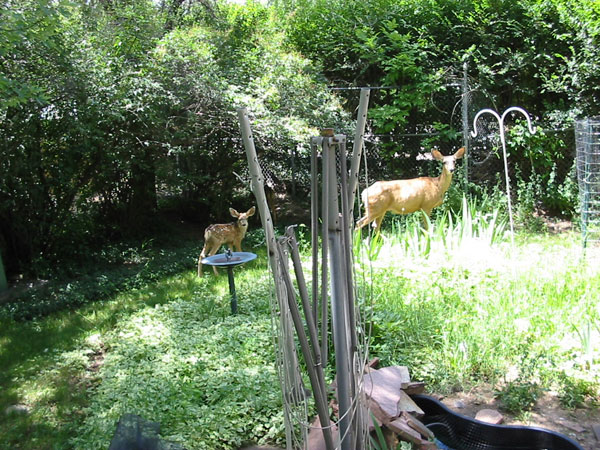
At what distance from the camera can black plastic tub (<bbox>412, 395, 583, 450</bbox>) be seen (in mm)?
2984

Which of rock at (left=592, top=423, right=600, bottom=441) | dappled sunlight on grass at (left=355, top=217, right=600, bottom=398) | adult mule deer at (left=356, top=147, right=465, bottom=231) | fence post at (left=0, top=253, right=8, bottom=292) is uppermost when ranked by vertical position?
adult mule deer at (left=356, top=147, right=465, bottom=231)

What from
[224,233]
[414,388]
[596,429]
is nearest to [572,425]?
[596,429]

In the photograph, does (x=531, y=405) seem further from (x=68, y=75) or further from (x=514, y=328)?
(x=68, y=75)

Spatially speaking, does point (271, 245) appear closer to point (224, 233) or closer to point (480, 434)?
point (480, 434)

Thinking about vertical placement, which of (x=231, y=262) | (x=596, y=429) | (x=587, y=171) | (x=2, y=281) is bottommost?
(x=596, y=429)

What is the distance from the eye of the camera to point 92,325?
17.3 ft

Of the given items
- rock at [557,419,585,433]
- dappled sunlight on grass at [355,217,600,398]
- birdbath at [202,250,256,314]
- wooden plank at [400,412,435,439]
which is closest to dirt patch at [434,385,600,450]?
rock at [557,419,585,433]

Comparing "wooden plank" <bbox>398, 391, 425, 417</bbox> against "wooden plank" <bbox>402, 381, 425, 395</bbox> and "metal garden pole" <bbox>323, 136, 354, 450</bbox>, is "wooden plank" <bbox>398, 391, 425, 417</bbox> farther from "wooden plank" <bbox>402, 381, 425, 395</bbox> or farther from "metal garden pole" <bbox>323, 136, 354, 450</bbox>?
"metal garden pole" <bbox>323, 136, 354, 450</bbox>

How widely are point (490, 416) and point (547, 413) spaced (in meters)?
0.41

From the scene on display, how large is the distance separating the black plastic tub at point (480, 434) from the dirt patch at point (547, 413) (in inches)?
7.1

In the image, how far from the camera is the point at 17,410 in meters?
3.75

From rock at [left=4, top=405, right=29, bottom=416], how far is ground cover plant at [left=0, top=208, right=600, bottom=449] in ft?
0.11

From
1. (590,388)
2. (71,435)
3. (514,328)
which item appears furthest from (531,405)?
(71,435)

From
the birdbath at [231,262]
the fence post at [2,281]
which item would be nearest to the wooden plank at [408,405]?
the birdbath at [231,262]
